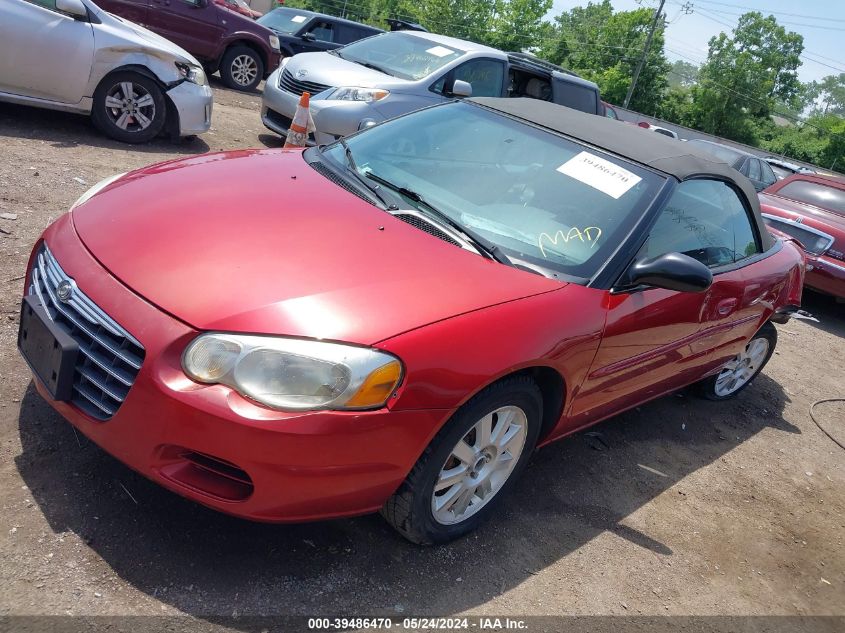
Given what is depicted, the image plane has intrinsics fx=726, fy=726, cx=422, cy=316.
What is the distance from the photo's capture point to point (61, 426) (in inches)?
114

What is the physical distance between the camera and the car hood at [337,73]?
804 centimetres

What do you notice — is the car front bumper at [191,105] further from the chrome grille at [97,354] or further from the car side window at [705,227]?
the car side window at [705,227]

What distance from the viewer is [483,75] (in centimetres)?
893

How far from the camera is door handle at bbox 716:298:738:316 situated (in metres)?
3.87

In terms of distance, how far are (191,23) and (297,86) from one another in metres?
4.26

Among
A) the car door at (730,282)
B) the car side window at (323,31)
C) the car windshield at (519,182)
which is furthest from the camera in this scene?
the car side window at (323,31)

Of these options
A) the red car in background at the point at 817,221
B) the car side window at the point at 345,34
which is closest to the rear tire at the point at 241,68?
the car side window at the point at 345,34

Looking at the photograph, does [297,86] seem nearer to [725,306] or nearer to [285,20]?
[725,306]

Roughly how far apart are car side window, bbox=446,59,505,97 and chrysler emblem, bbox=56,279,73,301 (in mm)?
6745

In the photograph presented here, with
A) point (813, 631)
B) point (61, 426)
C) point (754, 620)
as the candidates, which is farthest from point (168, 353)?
point (813, 631)

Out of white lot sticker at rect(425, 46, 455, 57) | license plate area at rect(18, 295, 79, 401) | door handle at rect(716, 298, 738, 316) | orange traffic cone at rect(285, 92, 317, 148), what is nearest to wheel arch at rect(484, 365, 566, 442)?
door handle at rect(716, 298, 738, 316)

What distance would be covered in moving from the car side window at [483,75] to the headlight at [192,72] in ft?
9.13

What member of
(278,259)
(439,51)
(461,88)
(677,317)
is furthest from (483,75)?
(278,259)

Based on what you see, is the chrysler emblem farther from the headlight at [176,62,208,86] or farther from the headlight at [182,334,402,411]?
the headlight at [176,62,208,86]
